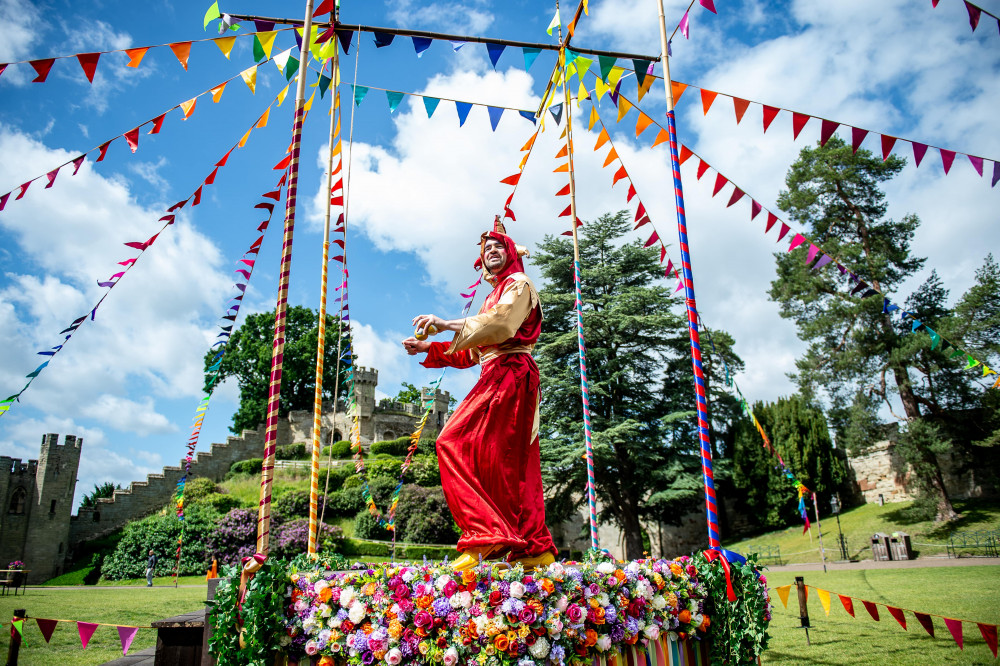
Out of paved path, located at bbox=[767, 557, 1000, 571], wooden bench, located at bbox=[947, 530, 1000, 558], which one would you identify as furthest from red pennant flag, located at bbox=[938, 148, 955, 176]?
wooden bench, located at bbox=[947, 530, 1000, 558]

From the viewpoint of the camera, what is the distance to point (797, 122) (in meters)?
5.57

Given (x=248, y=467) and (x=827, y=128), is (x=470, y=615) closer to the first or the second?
(x=827, y=128)

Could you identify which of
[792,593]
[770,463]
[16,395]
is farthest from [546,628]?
[770,463]

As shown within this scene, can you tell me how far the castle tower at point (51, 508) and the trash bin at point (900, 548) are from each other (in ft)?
108

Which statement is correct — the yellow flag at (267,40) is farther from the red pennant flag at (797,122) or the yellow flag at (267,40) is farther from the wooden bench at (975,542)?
the wooden bench at (975,542)

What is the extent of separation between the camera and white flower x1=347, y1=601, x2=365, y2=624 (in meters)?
3.15

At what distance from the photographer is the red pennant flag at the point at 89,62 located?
5.29 metres

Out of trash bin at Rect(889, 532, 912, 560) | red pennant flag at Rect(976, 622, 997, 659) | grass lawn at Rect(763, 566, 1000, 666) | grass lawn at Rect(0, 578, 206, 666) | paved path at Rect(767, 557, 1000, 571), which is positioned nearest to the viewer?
red pennant flag at Rect(976, 622, 997, 659)

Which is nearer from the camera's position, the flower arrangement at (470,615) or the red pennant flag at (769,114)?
the flower arrangement at (470,615)

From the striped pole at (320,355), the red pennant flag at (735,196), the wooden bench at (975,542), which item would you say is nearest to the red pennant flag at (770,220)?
the red pennant flag at (735,196)

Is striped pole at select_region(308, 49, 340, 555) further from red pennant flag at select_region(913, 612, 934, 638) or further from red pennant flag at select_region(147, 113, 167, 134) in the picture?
red pennant flag at select_region(913, 612, 934, 638)

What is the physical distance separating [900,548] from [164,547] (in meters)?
26.5

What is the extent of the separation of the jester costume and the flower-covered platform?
519 millimetres

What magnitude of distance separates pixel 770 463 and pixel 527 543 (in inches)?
1083
